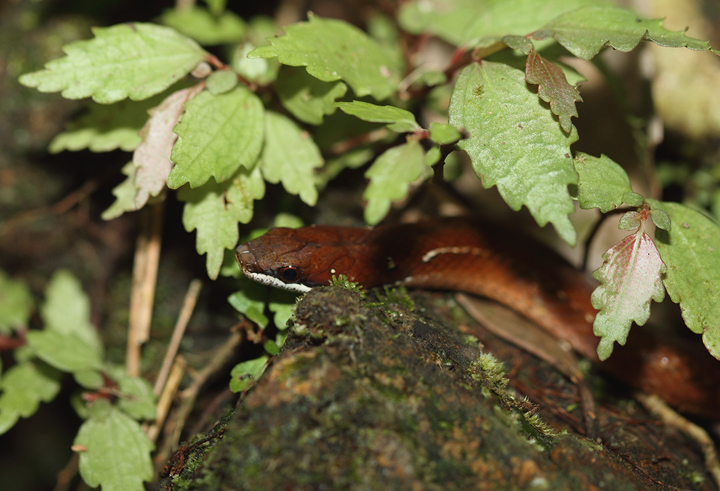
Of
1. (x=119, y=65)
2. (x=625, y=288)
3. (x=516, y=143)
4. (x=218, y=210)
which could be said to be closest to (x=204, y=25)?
(x=119, y=65)

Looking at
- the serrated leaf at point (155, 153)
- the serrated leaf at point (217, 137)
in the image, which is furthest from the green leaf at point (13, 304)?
the serrated leaf at point (217, 137)

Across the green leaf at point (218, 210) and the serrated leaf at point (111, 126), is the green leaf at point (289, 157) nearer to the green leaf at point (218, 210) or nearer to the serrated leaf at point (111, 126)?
the green leaf at point (218, 210)

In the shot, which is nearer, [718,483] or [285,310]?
[285,310]

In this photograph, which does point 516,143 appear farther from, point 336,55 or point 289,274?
point 289,274

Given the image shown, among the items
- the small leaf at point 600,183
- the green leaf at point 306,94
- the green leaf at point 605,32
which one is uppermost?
the green leaf at point 605,32

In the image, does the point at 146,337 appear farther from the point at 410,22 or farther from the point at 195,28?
the point at 410,22

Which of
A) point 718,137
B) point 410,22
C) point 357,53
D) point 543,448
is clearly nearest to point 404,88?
point 357,53
